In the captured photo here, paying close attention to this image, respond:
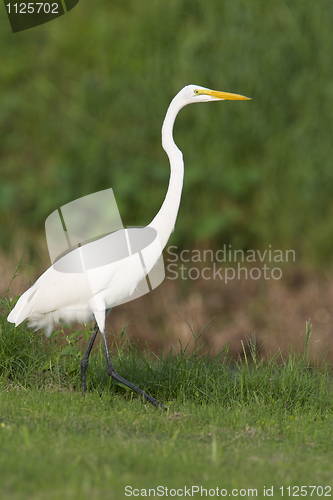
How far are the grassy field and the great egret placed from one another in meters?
0.32

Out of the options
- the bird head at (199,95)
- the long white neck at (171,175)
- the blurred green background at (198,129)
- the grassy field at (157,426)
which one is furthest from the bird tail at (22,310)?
the blurred green background at (198,129)

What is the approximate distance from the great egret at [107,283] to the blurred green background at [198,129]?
9.83 ft

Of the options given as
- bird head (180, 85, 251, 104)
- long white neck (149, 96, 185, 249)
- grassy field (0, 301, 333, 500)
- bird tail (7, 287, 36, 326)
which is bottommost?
grassy field (0, 301, 333, 500)

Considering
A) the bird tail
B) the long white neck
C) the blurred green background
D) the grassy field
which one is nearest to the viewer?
the grassy field

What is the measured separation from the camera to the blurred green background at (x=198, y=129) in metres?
7.60

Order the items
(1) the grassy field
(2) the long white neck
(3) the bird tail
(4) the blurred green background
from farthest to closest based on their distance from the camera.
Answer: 1. (4) the blurred green background
2. (3) the bird tail
3. (2) the long white neck
4. (1) the grassy field

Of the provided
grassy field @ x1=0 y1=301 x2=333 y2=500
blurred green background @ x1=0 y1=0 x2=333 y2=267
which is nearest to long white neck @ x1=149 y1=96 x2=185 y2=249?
grassy field @ x1=0 y1=301 x2=333 y2=500

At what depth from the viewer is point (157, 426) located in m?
3.37

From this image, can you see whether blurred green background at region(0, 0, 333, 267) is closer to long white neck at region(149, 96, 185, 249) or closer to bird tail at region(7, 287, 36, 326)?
bird tail at region(7, 287, 36, 326)

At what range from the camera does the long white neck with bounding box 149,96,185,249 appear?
4105 millimetres

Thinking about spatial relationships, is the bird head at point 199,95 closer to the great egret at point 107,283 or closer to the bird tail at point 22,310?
the great egret at point 107,283

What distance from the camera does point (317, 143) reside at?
7.74 m

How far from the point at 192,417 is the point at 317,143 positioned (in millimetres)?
5329

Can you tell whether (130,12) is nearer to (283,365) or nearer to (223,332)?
(223,332)
